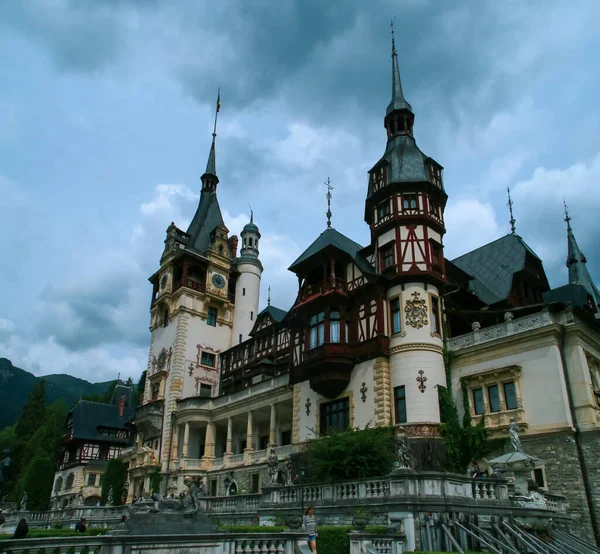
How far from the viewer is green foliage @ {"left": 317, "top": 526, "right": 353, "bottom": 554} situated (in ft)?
52.6

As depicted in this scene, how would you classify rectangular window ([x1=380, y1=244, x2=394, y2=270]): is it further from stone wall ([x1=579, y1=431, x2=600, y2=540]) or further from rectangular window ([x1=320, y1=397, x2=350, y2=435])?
stone wall ([x1=579, y1=431, x2=600, y2=540])

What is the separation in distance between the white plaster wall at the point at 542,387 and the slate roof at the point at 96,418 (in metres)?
53.5

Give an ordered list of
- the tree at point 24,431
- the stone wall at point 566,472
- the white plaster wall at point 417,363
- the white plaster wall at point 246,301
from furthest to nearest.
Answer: the tree at point 24,431
the white plaster wall at point 246,301
the white plaster wall at point 417,363
the stone wall at point 566,472

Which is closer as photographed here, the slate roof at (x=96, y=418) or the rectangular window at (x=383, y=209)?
the rectangular window at (x=383, y=209)

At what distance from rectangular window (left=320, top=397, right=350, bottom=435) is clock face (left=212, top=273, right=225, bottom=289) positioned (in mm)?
23338

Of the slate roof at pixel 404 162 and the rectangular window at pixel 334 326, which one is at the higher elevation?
the slate roof at pixel 404 162

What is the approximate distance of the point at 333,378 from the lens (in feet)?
105

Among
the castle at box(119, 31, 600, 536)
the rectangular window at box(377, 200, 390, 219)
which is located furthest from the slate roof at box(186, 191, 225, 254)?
the rectangular window at box(377, 200, 390, 219)

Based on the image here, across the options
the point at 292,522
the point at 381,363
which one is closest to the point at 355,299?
the point at 381,363

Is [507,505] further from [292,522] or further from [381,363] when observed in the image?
[381,363]

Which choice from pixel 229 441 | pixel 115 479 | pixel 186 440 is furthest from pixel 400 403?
pixel 115 479

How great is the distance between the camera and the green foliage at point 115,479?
52719mm

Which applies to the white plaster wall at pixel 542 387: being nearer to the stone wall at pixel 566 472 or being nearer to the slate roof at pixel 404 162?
the stone wall at pixel 566 472

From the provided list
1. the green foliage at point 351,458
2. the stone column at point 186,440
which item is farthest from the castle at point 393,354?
the green foliage at point 351,458
